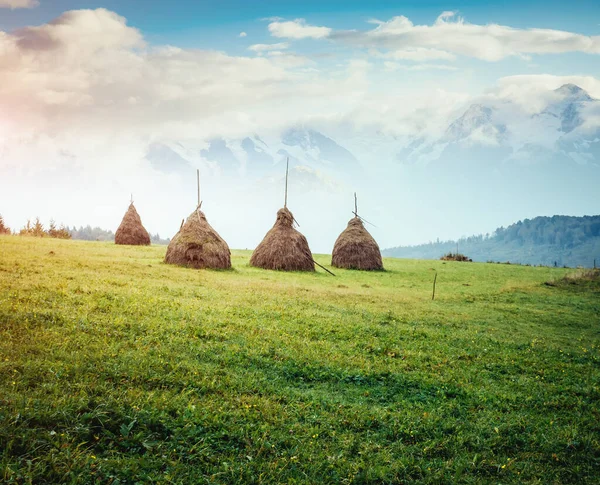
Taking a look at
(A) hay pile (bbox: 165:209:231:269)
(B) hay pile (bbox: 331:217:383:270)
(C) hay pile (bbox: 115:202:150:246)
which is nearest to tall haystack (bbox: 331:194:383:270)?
(B) hay pile (bbox: 331:217:383:270)

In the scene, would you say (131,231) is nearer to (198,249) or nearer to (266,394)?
(198,249)

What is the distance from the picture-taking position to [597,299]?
21.1 m

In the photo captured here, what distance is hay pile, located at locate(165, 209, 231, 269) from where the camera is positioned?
21859 mm

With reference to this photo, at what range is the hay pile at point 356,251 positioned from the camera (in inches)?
1195

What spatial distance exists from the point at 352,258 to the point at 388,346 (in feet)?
68.9

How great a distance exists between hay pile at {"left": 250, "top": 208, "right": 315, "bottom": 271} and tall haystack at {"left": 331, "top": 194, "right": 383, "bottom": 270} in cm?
473

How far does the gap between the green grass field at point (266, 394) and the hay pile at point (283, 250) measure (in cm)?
1299

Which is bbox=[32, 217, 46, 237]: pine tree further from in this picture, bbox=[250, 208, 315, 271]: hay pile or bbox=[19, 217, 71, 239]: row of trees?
bbox=[250, 208, 315, 271]: hay pile

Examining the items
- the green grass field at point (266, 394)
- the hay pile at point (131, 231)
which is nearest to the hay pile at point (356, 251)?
the green grass field at point (266, 394)

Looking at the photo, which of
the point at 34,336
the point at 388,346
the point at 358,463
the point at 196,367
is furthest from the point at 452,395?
the point at 34,336

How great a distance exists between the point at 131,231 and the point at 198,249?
17356mm

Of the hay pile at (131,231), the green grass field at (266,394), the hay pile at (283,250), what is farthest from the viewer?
the hay pile at (131,231)

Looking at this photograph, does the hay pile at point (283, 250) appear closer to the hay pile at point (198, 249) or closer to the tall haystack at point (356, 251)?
the hay pile at point (198, 249)

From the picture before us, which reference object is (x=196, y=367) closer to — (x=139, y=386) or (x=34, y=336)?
(x=139, y=386)
